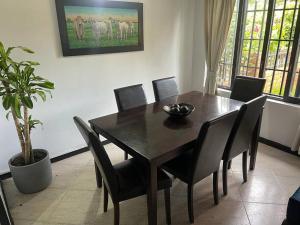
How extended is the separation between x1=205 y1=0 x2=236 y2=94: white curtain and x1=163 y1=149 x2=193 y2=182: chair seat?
196 cm

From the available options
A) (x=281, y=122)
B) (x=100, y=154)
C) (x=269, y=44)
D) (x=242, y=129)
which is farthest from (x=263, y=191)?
(x=269, y=44)

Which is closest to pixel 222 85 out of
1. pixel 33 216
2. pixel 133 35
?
pixel 133 35

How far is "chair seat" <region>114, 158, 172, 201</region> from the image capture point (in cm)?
161

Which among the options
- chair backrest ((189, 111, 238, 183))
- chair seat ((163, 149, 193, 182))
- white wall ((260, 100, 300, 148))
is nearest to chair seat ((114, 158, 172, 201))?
chair seat ((163, 149, 193, 182))

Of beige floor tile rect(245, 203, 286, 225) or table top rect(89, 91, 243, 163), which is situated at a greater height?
table top rect(89, 91, 243, 163)

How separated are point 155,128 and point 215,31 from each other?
2234 mm

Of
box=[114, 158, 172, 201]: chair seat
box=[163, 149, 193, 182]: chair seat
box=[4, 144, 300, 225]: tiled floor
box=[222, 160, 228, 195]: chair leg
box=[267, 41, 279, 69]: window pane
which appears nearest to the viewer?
box=[114, 158, 172, 201]: chair seat

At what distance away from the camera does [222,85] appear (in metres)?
3.72

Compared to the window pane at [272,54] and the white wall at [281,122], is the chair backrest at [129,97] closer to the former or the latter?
the white wall at [281,122]

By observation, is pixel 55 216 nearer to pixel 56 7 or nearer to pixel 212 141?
pixel 212 141

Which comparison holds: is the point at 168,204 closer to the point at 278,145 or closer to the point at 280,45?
the point at 278,145

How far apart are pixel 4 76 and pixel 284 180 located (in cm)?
291

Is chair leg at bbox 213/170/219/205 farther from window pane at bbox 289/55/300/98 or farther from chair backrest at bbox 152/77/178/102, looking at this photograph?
window pane at bbox 289/55/300/98

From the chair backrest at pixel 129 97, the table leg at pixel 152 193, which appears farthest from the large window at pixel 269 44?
the table leg at pixel 152 193
